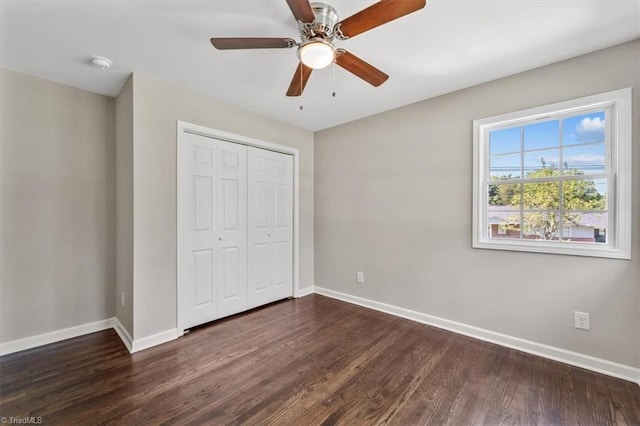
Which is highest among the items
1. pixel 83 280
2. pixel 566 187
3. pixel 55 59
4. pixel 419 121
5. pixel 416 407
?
pixel 55 59

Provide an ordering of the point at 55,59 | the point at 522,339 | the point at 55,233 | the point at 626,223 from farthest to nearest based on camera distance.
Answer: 1. the point at 55,233
2. the point at 522,339
3. the point at 55,59
4. the point at 626,223

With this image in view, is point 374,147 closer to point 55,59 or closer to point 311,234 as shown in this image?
point 311,234

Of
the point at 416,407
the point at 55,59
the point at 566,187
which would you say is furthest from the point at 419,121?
the point at 55,59

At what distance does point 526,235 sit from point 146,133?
12.1ft

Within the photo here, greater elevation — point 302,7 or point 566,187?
point 302,7

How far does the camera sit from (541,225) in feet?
7.86

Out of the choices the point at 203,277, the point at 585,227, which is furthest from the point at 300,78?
the point at 585,227

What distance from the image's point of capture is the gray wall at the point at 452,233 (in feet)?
6.66

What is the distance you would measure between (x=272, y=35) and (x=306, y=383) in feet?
8.40

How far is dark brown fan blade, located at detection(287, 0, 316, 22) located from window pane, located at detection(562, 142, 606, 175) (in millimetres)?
2404

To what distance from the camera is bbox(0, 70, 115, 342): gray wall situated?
2.36m

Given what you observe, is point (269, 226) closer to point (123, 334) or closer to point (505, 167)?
point (123, 334)

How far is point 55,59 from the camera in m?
2.19

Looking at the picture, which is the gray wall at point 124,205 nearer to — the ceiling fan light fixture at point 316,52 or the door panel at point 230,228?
the door panel at point 230,228
